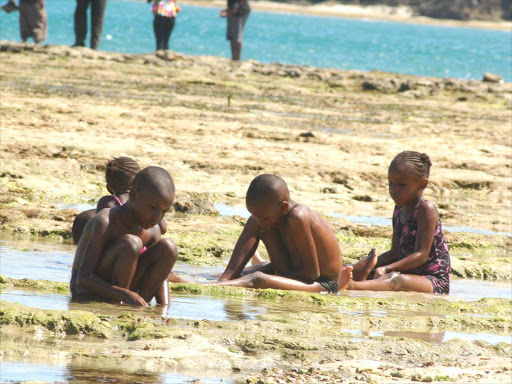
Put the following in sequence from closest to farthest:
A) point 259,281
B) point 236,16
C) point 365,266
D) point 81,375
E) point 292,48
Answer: point 81,375 < point 259,281 < point 365,266 < point 236,16 < point 292,48

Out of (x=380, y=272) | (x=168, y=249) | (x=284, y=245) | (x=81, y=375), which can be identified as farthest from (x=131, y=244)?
(x=380, y=272)

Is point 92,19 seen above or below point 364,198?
above

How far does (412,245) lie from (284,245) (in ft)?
3.70

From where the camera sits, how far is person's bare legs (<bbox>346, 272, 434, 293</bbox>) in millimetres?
7219

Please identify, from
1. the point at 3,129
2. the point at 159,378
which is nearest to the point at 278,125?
the point at 3,129

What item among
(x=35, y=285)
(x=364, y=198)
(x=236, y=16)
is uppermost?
(x=236, y=16)

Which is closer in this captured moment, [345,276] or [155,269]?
[155,269]

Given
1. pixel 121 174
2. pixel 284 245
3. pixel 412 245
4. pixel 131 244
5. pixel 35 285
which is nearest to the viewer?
pixel 131 244

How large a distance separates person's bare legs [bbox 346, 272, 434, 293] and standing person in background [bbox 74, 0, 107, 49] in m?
13.7

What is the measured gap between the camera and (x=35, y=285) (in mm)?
6125

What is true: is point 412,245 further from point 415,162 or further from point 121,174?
point 121,174

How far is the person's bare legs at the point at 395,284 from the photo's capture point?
284 inches

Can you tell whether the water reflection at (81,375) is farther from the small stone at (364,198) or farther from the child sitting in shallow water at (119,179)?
the small stone at (364,198)

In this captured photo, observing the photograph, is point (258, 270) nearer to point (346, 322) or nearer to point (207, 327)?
point (346, 322)
